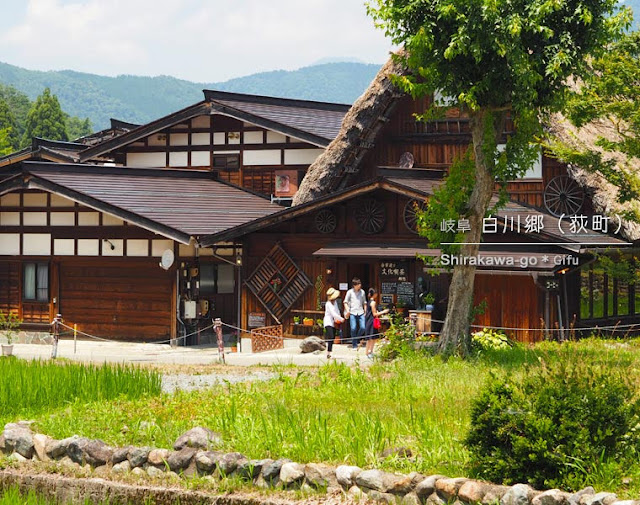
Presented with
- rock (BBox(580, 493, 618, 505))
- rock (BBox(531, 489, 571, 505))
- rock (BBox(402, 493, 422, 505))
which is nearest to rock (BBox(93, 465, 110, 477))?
rock (BBox(402, 493, 422, 505))

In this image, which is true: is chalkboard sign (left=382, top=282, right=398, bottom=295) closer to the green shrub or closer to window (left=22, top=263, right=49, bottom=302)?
Result: window (left=22, top=263, right=49, bottom=302)

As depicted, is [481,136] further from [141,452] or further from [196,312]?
[196,312]

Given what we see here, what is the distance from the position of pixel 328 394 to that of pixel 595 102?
10.3 m

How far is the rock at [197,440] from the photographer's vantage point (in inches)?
408

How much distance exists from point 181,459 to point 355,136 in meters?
16.7

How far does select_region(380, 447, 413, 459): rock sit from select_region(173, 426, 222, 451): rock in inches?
71.5

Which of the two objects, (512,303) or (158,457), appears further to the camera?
(512,303)

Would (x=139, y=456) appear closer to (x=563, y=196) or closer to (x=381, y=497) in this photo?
(x=381, y=497)

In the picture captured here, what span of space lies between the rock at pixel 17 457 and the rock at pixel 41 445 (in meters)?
0.16

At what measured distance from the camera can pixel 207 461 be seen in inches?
393

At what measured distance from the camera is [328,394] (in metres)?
12.9

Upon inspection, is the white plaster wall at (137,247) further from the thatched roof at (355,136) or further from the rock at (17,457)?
the rock at (17,457)

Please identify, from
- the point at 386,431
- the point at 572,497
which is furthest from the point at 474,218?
the point at 572,497

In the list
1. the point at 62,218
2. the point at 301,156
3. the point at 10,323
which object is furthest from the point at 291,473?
the point at 301,156
